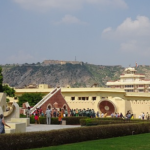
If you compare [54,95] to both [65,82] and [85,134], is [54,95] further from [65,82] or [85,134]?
[65,82]

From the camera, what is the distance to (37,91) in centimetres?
6275

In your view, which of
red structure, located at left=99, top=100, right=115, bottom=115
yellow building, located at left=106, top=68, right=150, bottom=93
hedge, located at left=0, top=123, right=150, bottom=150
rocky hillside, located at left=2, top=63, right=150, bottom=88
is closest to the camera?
hedge, located at left=0, top=123, right=150, bottom=150

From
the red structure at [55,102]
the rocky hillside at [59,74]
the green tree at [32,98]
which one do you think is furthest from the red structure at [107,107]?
the rocky hillside at [59,74]

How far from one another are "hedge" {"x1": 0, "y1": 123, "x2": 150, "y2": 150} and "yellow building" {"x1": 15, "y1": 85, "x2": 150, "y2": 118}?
34.7 meters

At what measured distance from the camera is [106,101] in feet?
179

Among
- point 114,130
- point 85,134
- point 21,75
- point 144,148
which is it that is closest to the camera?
point 144,148

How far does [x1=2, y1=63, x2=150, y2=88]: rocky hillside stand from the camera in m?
175

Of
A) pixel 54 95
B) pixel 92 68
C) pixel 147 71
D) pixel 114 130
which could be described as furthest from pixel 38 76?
pixel 114 130

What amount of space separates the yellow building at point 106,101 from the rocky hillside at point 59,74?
4180 inches

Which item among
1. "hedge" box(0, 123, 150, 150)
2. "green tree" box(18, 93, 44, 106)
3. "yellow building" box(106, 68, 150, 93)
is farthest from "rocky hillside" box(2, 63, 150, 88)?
"hedge" box(0, 123, 150, 150)

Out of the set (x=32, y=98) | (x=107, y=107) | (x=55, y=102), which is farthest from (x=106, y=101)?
(x=55, y=102)

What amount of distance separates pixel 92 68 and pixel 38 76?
2613 centimetres

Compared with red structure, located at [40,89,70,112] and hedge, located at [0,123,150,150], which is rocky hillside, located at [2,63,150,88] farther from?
hedge, located at [0,123,150,150]

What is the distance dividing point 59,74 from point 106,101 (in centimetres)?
12492
